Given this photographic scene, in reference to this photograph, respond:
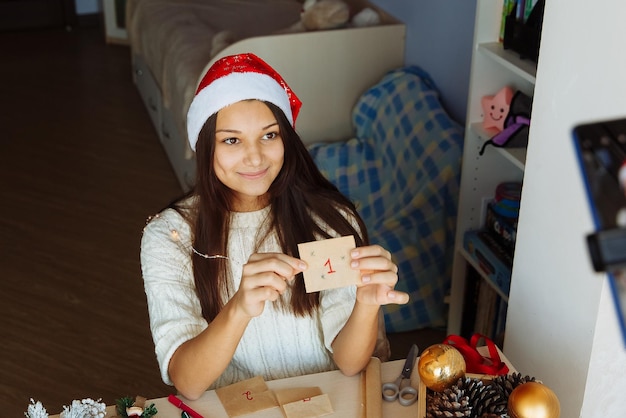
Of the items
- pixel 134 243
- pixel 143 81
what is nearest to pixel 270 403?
pixel 134 243

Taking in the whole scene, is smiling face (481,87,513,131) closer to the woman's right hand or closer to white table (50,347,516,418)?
white table (50,347,516,418)

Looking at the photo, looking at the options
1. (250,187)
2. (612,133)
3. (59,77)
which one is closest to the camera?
(612,133)

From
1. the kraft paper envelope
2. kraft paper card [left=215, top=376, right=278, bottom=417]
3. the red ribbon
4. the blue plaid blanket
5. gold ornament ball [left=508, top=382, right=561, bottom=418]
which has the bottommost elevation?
the blue plaid blanket

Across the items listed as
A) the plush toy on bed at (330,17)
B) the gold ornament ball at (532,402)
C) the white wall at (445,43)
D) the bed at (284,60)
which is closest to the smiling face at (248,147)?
the gold ornament ball at (532,402)

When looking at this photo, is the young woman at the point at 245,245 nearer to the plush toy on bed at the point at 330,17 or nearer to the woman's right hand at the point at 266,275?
the woman's right hand at the point at 266,275

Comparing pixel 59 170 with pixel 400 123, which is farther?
pixel 59 170

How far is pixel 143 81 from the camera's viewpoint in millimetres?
4754

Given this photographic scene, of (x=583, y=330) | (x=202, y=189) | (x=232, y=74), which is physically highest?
(x=232, y=74)

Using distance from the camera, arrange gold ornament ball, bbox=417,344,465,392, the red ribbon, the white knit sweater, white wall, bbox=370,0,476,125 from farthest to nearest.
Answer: white wall, bbox=370,0,476,125 → the white knit sweater → the red ribbon → gold ornament ball, bbox=417,344,465,392

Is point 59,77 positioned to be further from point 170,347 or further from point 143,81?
point 170,347

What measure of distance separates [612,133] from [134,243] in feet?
9.53

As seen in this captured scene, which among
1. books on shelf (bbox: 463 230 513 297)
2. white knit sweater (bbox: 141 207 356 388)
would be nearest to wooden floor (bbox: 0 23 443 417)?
books on shelf (bbox: 463 230 513 297)

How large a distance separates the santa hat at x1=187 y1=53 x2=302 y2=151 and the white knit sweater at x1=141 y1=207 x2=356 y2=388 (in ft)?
0.61

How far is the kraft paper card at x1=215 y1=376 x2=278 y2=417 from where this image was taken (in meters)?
1.42
